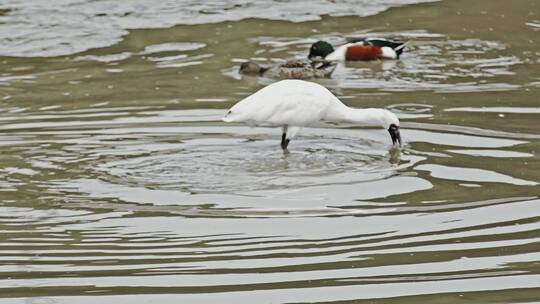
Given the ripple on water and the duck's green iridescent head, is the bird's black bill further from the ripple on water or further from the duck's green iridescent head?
the ripple on water

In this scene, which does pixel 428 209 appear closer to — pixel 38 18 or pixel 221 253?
pixel 221 253

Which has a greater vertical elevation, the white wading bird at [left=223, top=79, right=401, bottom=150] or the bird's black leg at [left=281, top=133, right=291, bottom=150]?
the white wading bird at [left=223, top=79, right=401, bottom=150]

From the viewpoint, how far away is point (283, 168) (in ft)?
40.1

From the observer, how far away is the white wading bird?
42.6ft

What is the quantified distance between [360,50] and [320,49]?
1.88 ft

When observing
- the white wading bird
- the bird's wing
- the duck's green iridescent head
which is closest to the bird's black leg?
the white wading bird

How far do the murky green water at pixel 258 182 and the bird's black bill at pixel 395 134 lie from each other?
9.7 inches

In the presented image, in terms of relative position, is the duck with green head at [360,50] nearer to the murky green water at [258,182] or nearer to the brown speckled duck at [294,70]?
the murky green water at [258,182]

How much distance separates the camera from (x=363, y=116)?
44.3ft

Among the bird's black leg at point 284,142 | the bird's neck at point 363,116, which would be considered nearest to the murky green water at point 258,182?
the bird's black leg at point 284,142

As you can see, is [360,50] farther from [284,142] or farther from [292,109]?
[292,109]

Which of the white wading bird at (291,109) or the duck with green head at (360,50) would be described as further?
the duck with green head at (360,50)

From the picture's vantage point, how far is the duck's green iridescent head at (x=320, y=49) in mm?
18391

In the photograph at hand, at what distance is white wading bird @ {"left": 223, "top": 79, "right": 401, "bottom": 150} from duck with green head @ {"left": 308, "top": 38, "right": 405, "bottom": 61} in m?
4.96
